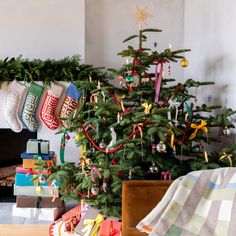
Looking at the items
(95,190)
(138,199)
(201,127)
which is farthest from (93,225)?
(201,127)

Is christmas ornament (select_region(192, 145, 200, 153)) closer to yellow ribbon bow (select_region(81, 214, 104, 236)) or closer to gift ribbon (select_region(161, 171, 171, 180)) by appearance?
gift ribbon (select_region(161, 171, 171, 180))

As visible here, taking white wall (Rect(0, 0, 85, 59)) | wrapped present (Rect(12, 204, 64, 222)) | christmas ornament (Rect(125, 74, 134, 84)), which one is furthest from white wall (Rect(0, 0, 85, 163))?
christmas ornament (Rect(125, 74, 134, 84))

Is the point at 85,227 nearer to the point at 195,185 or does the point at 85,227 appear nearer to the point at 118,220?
the point at 118,220

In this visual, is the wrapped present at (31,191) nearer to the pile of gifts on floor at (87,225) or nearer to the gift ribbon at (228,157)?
the pile of gifts on floor at (87,225)

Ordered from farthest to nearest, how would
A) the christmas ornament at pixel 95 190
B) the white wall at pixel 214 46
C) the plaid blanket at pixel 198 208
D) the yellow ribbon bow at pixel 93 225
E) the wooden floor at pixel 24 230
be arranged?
the wooden floor at pixel 24 230, the white wall at pixel 214 46, the yellow ribbon bow at pixel 93 225, the christmas ornament at pixel 95 190, the plaid blanket at pixel 198 208

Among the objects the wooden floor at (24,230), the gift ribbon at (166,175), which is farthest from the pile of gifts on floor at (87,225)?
the gift ribbon at (166,175)

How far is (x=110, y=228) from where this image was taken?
1.83 m

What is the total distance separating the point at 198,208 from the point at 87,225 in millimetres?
931

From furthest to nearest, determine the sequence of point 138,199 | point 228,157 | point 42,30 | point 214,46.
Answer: point 42,30, point 214,46, point 228,157, point 138,199

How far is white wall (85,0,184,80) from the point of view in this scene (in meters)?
2.96

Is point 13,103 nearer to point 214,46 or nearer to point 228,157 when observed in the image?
point 214,46

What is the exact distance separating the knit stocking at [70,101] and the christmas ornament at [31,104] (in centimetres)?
23

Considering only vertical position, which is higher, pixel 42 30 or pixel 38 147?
pixel 42 30

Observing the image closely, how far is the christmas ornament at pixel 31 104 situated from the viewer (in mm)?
2648
